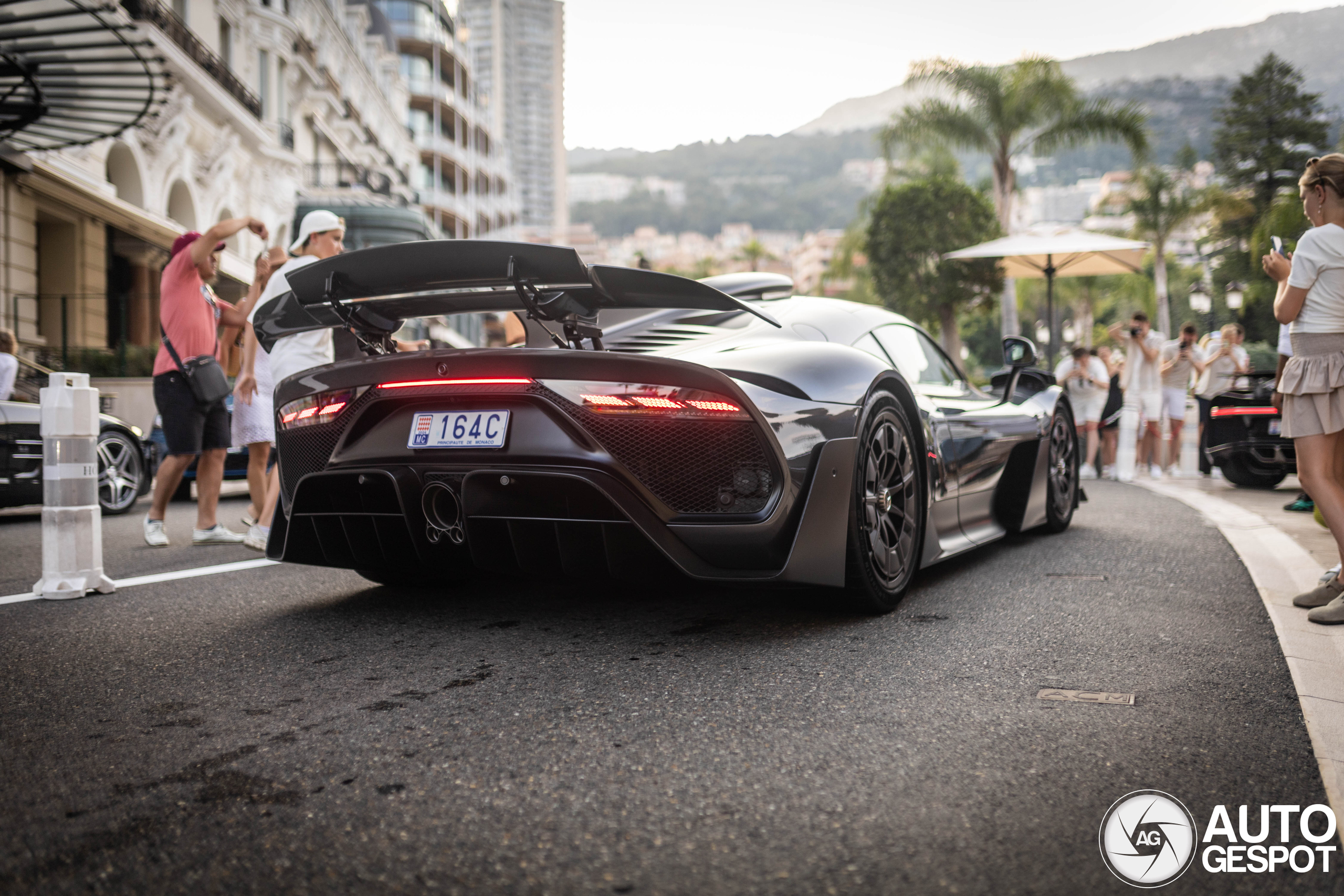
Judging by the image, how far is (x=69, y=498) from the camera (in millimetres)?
4305

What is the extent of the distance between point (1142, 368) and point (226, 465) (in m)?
9.44

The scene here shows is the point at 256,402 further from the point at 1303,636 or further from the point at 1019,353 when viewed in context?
the point at 1303,636

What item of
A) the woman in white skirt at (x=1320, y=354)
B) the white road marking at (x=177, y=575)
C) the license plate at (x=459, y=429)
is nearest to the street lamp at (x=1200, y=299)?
the woman in white skirt at (x=1320, y=354)

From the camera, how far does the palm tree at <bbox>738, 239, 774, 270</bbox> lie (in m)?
114

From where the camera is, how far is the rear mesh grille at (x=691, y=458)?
297 cm

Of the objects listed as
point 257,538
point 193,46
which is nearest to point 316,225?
point 257,538

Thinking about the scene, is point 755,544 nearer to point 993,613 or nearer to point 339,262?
point 993,613

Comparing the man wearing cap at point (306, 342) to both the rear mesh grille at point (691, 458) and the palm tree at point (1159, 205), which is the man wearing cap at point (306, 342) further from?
the palm tree at point (1159, 205)

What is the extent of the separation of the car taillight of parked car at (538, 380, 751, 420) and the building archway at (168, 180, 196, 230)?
76.8 ft

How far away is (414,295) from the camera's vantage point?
345 cm

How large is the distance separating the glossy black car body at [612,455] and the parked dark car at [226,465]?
5.90 meters

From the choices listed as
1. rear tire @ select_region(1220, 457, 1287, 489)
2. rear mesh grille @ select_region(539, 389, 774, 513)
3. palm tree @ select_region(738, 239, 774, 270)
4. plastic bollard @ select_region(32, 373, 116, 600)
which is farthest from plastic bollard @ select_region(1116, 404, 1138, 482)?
palm tree @ select_region(738, 239, 774, 270)

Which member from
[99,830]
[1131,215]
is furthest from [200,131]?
[1131,215]

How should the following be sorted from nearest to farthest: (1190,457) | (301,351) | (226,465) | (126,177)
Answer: (301,351), (226,465), (1190,457), (126,177)
